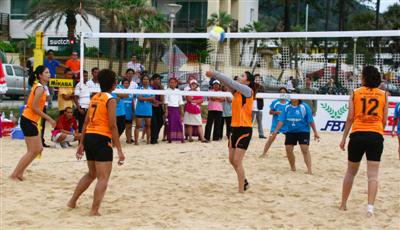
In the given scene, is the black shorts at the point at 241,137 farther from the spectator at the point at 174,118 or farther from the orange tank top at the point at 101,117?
the spectator at the point at 174,118

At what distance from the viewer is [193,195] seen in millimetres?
7883

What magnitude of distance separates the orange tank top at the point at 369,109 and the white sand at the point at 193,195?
1.00 m

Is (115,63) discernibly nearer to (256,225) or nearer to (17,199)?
(17,199)

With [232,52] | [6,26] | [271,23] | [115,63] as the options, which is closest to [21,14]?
[6,26]

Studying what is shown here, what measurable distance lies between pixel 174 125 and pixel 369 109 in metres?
7.68

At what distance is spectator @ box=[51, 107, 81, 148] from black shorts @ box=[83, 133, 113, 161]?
6.07 meters

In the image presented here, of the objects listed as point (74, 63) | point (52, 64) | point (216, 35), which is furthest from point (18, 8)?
point (216, 35)

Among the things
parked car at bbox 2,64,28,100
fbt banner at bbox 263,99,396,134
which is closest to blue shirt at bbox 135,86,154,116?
fbt banner at bbox 263,99,396,134

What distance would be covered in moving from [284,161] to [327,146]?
2873 millimetres

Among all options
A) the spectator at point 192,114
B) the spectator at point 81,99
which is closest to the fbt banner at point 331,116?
the spectator at point 192,114

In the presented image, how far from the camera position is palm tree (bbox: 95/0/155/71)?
32.8 meters

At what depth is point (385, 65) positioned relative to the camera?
1141 cm

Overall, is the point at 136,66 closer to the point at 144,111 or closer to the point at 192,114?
the point at 144,111

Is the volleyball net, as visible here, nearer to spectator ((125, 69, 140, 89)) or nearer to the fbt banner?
spectator ((125, 69, 140, 89))
